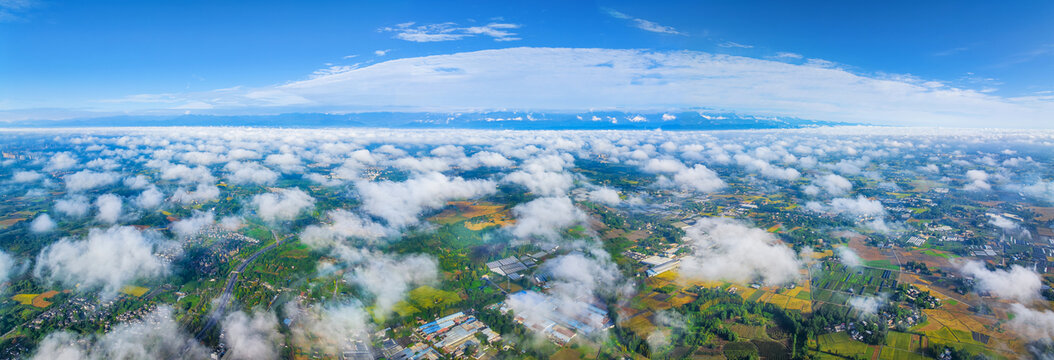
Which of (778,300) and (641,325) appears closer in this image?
(641,325)

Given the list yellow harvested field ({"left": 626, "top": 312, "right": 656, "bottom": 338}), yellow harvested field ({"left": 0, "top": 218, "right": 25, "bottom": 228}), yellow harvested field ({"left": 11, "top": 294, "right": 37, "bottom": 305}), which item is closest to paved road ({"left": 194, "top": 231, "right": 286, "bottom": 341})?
yellow harvested field ({"left": 11, "top": 294, "right": 37, "bottom": 305})

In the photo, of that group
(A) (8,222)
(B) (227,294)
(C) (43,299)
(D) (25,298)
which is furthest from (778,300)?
(A) (8,222)

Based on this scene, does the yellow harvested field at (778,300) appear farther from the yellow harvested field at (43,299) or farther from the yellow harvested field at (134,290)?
the yellow harvested field at (43,299)

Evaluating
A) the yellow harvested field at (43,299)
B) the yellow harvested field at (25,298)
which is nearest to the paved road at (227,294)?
the yellow harvested field at (43,299)

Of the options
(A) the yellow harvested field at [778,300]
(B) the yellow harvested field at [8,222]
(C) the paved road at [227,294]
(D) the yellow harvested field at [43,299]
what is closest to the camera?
(C) the paved road at [227,294]

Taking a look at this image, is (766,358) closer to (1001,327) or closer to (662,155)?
(1001,327)

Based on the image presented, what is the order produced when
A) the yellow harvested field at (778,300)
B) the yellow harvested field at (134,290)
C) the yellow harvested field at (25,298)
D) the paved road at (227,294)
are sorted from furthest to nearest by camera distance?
1. the yellow harvested field at (134,290)
2. the yellow harvested field at (25,298)
3. the yellow harvested field at (778,300)
4. the paved road at (227,294)

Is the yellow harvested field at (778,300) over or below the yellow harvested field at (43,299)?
over

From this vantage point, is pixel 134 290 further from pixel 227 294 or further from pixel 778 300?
pixel 778 300

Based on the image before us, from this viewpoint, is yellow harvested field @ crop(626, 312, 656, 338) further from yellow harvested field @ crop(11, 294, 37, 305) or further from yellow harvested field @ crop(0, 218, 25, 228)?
yellow harvested field @ crop(0, 218, 25, 228)

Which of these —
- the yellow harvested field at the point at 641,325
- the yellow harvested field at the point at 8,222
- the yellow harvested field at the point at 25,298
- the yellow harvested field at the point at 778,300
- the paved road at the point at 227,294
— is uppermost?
the yellow harvested field at the point at 8,222
